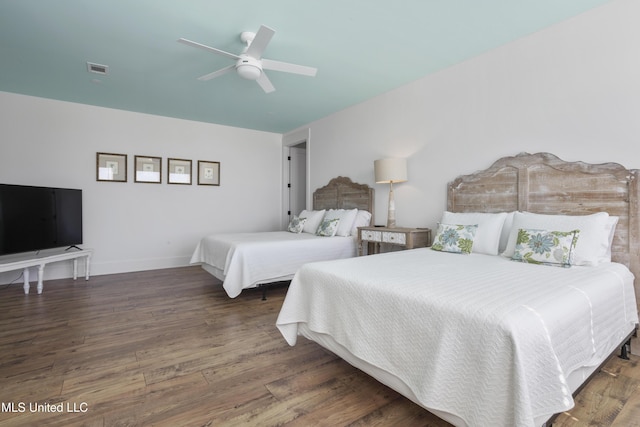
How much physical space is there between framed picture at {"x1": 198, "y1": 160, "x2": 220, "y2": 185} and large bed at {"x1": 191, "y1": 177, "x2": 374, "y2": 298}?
178 cm

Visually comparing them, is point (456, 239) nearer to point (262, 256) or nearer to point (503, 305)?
point (503, 305)

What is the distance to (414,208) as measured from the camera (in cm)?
373

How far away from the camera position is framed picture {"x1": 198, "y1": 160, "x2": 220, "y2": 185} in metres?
5.47

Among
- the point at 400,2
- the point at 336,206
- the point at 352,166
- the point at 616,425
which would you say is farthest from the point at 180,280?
the point at 616,425

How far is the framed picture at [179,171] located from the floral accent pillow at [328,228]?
267cm

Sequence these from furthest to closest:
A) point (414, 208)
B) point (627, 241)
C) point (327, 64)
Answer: point (414, 208), point (327, 64), point (627, 241)

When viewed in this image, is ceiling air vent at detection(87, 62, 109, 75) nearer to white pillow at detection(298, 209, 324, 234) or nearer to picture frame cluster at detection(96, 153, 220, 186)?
picture frame cluster at detection(96, 153, 220, 186)

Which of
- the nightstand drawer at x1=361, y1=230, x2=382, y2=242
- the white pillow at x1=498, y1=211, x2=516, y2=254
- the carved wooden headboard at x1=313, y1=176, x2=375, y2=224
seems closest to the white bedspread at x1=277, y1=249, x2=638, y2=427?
the white pillow at x1=498, y1=211, x2=516, y2=254

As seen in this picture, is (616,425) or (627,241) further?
(627,241)

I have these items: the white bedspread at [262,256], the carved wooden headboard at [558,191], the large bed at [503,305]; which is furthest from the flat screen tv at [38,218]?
the carved wooden headboard at [558,191]

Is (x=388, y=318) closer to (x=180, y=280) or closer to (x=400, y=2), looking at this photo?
(x=400, y=2)

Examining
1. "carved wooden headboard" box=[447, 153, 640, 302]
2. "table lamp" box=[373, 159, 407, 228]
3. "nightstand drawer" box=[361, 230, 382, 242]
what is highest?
"table lamp" box=[373, 159, 407, 228]

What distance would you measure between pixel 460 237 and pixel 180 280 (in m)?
3.67

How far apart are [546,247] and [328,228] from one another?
8.19 feet
